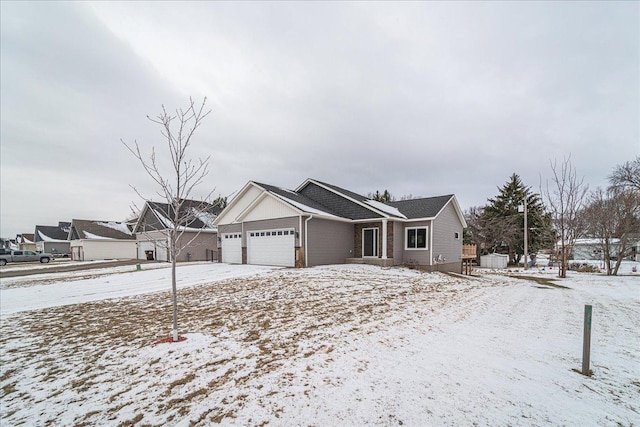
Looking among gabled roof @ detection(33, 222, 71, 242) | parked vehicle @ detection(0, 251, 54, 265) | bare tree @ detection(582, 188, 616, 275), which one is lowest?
parked vehicle @ detection(0, 251, 54, 265)

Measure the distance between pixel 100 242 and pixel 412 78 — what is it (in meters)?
37.4

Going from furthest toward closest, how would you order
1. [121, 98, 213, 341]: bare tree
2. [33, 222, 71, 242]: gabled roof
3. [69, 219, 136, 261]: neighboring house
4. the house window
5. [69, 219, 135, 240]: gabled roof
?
1. [33, 222, 71, 242]: gabled roof
2. [69, 219, 135, 240]: gabled roof
3. [69, 219, 136, 261]: neighboring house
4. the house window
5. [121, 98, 213, 341]: bare tree

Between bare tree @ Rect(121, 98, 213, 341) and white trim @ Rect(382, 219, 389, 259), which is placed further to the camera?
white trim @ Rect(382, 219, 389, 259)

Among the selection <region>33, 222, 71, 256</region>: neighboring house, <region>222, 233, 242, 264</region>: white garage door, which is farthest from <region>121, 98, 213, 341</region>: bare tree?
<region>33, 222, 71, 256</region>: neighboring house

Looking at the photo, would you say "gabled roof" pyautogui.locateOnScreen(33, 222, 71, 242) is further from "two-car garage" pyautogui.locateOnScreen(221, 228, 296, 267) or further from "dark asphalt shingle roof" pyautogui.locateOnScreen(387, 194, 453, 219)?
"dark asphalt shingle roof" pyautogui.locateOnScreen(387, 194, 453, 219)

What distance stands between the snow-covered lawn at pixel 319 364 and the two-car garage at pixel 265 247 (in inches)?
316

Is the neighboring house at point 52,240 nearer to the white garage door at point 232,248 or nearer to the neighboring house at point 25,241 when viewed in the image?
the neighboring house at point 25,241

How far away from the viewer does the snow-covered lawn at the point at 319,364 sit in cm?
288

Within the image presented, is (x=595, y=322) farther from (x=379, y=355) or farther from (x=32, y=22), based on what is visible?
(x=32, y=22)

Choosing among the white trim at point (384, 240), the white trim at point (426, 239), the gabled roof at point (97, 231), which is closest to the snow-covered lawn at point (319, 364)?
the white trim at point (384, 240)

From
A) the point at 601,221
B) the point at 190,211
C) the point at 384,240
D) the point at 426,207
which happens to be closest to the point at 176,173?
the point at 190,211

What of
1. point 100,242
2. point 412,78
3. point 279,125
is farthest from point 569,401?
point 100,242

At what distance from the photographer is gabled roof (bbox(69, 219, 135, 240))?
31.8 meters

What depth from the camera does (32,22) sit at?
27.4 ft
